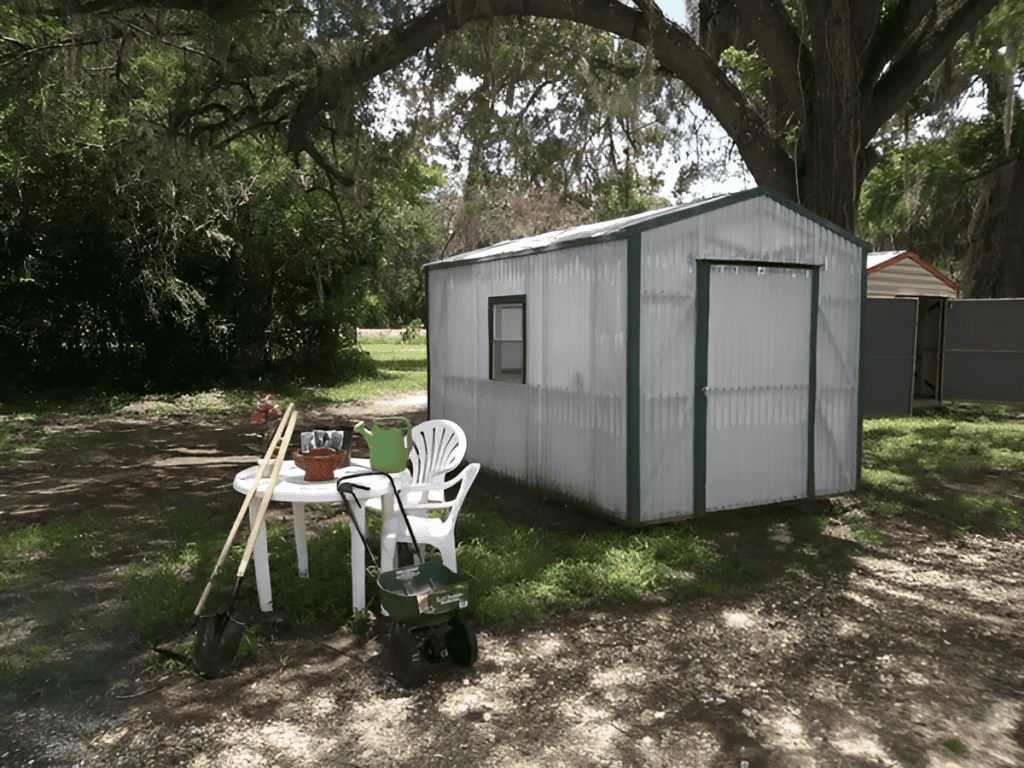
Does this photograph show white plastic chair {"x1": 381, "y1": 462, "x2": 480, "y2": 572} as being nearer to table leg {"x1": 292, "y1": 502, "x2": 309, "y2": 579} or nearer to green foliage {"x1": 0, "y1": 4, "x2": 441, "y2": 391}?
table leg {"x1": 292, "y1": 502, "x2": 309, "y2": 579}

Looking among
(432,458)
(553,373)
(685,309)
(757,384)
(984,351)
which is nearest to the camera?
(432,458)

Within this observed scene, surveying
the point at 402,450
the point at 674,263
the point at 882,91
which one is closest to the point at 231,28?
the point at 674,263

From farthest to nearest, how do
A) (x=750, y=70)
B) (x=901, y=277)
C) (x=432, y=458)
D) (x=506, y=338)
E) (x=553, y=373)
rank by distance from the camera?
(x=901, y=277), (x=750, y=70), (x=506, y=338), (x=553, y=373), (x=432, y=458)

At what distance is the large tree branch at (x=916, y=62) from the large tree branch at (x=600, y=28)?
4.12 ft

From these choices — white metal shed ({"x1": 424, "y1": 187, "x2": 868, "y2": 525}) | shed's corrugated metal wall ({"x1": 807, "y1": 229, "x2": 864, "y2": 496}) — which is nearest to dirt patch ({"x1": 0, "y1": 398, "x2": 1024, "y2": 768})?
white metal shed ({"x1": 424, "y1": 187, "x2": 868, "y2": 525})

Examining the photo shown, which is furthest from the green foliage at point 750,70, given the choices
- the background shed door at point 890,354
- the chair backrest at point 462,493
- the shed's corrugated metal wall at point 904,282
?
the chair backrest at point 462,493

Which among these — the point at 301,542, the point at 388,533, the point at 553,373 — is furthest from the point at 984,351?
the point at 301,542

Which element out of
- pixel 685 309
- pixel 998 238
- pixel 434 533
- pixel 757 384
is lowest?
pixel 434 533

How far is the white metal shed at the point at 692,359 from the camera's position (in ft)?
19.0

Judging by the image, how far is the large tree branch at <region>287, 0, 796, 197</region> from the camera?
8.17 m

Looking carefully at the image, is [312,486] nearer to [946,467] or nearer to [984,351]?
[946,467]

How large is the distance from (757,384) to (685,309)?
0.99m

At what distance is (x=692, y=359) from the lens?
597 centimetres

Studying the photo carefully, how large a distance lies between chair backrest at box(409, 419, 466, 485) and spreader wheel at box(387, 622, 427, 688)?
5.94ft
